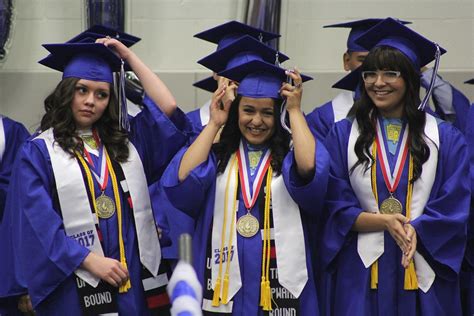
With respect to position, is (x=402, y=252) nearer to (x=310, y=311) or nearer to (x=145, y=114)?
(x=310, y=311)

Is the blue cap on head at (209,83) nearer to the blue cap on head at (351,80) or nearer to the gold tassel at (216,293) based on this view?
the blue cap on head at (351,80)

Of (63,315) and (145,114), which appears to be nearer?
(63,315)

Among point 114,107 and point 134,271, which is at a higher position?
point 114,107

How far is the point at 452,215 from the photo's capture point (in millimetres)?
4242

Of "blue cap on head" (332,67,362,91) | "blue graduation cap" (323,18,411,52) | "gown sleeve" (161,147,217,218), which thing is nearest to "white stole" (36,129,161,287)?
"gown sleeve" (161,147,217,218)

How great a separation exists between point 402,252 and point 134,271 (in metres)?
1.05

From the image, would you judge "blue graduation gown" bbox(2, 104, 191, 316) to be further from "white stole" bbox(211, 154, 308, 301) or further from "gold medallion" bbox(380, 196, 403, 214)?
"gold medallion" bbox(380, 196, 403, 214)

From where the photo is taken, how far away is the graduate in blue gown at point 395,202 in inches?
167

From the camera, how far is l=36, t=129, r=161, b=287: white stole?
13.4 feet

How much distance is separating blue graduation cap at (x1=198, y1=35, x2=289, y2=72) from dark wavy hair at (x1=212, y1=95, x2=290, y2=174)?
275 mm

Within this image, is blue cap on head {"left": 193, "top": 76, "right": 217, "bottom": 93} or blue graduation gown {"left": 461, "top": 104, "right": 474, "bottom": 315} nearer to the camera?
blue graduation gown {"left": 461, "top": 104, "right": 474, "bottom": 315}

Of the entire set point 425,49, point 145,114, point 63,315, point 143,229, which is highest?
point 425,49

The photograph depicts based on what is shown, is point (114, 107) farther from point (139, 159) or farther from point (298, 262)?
point (298, 262)

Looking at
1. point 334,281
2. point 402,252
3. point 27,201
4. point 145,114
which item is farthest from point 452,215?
point 27,201
